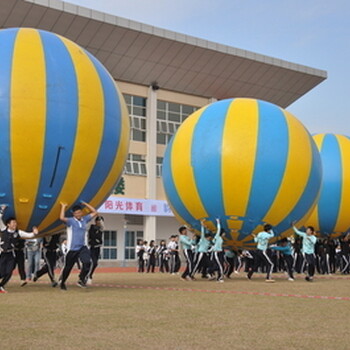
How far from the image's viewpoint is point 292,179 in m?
11.3

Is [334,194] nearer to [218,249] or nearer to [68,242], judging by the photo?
[218,249]

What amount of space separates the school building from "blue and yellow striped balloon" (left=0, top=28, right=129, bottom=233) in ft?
75.3

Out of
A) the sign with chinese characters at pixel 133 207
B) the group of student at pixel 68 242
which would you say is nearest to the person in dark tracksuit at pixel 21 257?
the group of student at pixel 68 242

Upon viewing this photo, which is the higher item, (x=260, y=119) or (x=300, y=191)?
(x=260, y=119)

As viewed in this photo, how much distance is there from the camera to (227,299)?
27.1 feet

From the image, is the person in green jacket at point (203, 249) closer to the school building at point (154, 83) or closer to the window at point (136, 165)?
the school building at point (154, 83)

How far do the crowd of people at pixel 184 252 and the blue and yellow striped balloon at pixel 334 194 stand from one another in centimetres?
99

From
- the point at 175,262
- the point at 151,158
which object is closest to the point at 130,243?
the point at 151,158

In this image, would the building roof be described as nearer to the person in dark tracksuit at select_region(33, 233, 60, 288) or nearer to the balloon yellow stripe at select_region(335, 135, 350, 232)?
the balloon yellow stripe at select_region(335, 135, 350, 232)

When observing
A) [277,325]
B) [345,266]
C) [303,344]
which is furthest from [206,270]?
[303,344]

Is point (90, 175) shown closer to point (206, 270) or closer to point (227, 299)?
point (227, 299)

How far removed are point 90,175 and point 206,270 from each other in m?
6.35

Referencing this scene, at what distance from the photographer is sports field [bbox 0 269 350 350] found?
4695mm

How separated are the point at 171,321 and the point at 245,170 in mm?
5653
